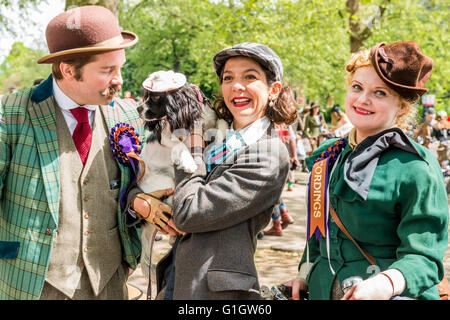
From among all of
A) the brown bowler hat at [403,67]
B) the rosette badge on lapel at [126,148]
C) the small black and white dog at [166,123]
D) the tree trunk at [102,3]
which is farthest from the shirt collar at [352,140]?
the tree trunk at [102,3]

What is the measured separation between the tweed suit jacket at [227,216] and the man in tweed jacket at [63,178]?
457 mm

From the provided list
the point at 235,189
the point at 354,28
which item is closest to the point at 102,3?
the point at 235,189

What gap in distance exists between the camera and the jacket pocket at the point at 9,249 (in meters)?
2.24

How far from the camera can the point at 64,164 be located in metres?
2.31

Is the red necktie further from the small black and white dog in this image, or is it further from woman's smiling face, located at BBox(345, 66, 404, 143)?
woman's smiling face, located at BBox(345, 66, 404, 143)

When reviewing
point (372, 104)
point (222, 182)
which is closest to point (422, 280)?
point (372, 104)

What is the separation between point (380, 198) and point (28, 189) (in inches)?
62.4

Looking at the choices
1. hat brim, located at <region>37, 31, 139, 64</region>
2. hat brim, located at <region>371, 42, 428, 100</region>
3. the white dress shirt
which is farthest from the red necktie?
hat brim, located at <region>371, 42, 428, 100</region>

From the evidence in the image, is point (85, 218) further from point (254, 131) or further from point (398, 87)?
point (398, 87)

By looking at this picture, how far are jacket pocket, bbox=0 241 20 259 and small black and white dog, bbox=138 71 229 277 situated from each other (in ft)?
2.10

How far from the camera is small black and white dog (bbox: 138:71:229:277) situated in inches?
95.4

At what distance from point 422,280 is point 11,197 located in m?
1.85

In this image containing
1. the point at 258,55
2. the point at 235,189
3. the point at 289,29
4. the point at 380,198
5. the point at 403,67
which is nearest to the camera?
the point at 380,198

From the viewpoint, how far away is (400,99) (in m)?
1.99
